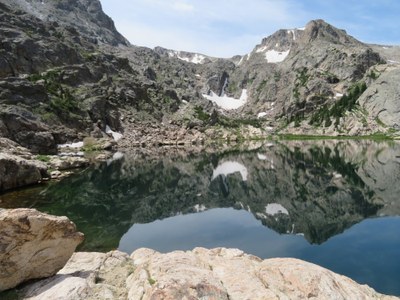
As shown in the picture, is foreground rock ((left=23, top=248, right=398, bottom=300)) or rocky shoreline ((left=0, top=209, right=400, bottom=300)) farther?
rocky shoreline ((left=0, top=209, right=400, bottom=300))

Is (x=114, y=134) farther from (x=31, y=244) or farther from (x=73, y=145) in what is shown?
(x=31, y=244)

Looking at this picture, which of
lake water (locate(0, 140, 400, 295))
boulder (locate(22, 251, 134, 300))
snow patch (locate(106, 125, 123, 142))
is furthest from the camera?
snow patch (locate(106, 125, 123, 142))

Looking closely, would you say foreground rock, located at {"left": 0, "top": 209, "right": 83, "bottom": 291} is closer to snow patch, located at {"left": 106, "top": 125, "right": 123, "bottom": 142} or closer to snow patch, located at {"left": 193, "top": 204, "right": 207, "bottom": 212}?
snow patch, located at {"left": 193, "top": 204, "right": 207, "bottom": 212}

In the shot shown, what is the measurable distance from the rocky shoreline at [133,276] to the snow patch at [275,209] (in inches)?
1291

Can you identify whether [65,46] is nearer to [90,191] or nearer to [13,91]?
[13,91]

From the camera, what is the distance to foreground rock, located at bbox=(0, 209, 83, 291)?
48.8 ft

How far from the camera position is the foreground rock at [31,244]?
14867mm

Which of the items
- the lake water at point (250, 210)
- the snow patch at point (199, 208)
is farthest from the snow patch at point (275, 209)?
the snow patch at point (199, 208)

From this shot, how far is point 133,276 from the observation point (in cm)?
1666

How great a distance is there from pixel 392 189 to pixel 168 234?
134 feet

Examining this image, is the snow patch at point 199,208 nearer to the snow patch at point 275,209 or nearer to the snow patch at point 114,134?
the snow patch at point 275,209

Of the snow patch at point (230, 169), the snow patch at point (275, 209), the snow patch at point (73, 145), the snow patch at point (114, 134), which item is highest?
the snow patch at point (275, 209)

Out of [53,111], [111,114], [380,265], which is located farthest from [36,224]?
[111,114]

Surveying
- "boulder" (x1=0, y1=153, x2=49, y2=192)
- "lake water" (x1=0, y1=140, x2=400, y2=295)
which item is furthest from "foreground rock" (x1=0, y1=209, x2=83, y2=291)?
"boulder" (x1=0, y1=153, x2=49, y2=192)
